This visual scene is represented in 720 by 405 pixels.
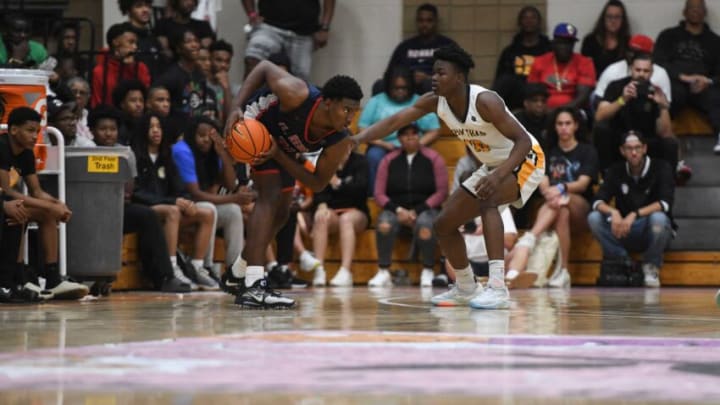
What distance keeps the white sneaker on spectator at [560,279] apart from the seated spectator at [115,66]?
4.12 meters

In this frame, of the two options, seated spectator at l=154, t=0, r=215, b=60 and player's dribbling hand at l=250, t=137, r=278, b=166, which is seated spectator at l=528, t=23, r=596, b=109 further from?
player's dribbling hand at l=250, t=137, r=278, b=166

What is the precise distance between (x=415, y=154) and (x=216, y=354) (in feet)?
25.9

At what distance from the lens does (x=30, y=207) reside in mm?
8625

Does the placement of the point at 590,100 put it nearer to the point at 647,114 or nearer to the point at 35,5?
the point at 647,114

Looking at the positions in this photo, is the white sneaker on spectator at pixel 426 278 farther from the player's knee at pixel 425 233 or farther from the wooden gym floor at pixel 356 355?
the wooden gym floor at pixel 356 355

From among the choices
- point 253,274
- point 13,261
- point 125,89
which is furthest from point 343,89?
point 125,89

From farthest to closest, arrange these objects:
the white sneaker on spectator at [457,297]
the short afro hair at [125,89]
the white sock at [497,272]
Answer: the short afro hair at [125,89] → the white sneaker on spectator at [457,297] → the white sock at [497,272]

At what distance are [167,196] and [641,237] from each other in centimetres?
438

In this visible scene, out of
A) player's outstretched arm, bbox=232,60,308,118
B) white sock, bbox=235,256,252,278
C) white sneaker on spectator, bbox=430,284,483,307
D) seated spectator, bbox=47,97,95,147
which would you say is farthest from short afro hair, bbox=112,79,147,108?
white sneaker on spectator, bbox=430,284,483,307

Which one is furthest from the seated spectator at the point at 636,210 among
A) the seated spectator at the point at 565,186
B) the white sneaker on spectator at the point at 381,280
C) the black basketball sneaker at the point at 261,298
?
the black basketball sneaker at the point at 261,298

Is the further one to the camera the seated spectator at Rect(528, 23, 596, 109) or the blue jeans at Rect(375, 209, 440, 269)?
the seated spectator at Rect(528, 23, 596, 109)

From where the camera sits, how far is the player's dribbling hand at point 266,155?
7.39 metres

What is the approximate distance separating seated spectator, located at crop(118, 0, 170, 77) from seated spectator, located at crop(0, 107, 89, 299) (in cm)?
346

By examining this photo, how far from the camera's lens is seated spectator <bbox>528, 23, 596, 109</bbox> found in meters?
13.5
